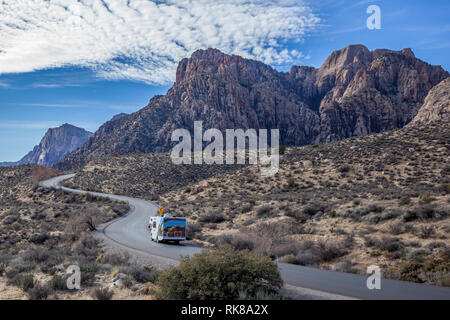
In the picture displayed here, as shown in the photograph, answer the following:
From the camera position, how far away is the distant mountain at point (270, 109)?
127 metres

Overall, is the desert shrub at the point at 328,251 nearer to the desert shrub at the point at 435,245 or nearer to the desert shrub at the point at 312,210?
the desert shrub at the point at 435,245

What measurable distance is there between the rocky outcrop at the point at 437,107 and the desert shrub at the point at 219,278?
88392 mm

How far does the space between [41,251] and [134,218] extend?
1930cm

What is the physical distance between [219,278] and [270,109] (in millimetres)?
154272

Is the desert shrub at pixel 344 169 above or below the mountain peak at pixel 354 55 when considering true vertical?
below

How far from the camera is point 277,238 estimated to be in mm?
18359

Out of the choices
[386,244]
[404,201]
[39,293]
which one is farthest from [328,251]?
[39,293]

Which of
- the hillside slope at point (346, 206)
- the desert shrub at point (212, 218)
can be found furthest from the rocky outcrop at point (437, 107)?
the desert shrub at point (212, 218)

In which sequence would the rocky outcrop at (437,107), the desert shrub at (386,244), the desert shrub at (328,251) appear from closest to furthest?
the desert shrub at (386,244), the desert shrub at (328,251), the rocky outcrop at (437,107)

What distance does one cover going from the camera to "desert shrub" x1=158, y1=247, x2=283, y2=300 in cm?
758

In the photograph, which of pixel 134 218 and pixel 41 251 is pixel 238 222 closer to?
pixel 134 218

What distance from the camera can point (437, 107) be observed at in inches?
3307

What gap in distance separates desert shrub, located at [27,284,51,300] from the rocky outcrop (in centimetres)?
9151

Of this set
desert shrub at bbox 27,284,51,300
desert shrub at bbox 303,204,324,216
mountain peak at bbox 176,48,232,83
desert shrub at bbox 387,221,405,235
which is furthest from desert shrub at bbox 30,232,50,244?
mountain peak at bbox 176,48,232,83
